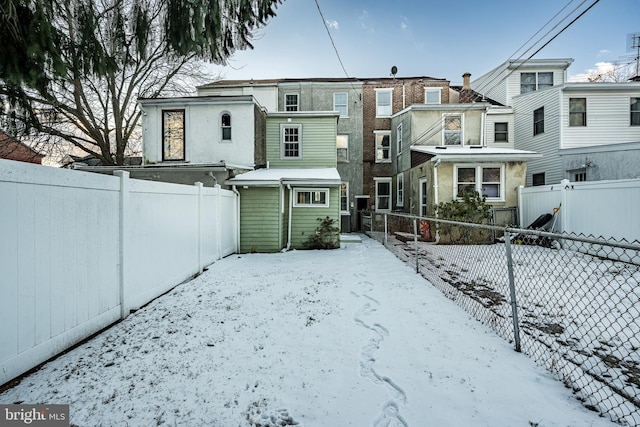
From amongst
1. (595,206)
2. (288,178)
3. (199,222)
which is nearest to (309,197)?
(288,178)

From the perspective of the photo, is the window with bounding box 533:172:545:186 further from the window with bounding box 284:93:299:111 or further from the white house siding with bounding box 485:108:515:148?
the window with bounding box 284:93:299:111

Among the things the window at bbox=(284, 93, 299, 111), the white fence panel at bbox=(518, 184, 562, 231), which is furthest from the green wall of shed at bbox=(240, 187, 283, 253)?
the window at bbox=(284, 93, 299, 111)

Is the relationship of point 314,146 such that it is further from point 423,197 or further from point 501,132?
point 501,132

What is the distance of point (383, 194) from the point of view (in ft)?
65.6

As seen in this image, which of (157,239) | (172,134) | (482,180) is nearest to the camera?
(157,239)

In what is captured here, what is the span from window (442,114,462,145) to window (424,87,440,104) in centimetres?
348

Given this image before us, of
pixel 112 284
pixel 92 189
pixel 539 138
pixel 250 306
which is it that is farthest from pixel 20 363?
pixel 539 138

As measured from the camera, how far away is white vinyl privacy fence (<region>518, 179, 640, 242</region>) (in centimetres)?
816

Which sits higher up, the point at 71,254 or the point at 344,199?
the point at 344,199

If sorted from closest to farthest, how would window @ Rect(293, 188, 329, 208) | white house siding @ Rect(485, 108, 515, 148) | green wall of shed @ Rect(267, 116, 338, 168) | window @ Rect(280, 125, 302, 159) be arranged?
window @ Rect(293, 188, 329, 208) → green wall of shed @ Rect(267, 116, 338, 168) → window @ Rect(280, 125, 302, 159) → white house siding @ Rect(485, 108, 515, 148)

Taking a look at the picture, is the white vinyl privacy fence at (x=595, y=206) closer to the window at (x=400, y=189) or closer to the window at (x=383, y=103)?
the window at (x=400, y=189)

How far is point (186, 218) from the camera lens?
21.7ft

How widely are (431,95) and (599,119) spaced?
28.3 ft

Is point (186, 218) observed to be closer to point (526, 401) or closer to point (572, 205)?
point (526, 401)
